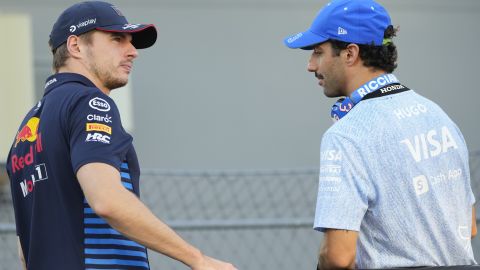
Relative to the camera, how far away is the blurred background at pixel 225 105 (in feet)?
19.7

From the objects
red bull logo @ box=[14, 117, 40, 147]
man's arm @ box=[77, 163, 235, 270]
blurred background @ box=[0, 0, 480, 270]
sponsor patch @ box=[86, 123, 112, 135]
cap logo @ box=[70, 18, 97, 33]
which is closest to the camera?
man's arm @ box=[77, 163, 235, 270]

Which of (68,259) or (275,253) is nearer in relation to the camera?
(68,259)

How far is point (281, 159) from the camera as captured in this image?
6336 mm

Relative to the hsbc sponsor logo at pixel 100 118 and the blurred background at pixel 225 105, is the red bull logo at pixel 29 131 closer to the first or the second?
the hsbc sponsor logo at pixel 100 118

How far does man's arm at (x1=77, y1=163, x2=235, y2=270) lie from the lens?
2533mm

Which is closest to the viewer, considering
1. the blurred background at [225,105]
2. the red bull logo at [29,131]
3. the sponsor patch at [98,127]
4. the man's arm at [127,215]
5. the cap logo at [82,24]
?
the man's arm at [127,215]

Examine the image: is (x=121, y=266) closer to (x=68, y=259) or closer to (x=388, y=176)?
(x=68, y=259)

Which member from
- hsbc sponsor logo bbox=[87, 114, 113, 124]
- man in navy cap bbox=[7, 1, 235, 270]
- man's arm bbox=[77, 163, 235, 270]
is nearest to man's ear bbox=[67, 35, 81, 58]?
man in navy cap bbox=[7, 1, 235, 270]

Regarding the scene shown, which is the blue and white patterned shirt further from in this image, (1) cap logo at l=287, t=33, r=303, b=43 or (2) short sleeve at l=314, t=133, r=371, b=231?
(1) cap logo at l=287, t=33, r=303, b=43

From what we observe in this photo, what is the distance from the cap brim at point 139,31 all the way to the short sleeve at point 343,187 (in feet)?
2.59

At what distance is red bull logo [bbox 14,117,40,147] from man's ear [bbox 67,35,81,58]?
0.26 m

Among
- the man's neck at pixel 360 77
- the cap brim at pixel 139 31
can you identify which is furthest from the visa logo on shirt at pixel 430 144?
the cap brim at pixel 139 31

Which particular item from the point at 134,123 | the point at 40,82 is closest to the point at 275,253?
the point at 134,123

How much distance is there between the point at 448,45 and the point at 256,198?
1895mm
